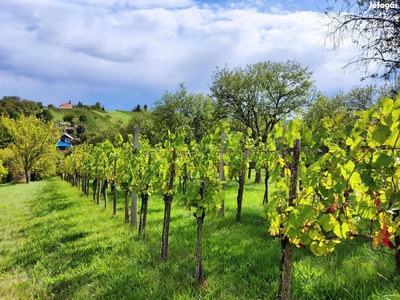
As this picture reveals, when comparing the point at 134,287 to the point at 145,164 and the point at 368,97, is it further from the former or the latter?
the point at 368,97

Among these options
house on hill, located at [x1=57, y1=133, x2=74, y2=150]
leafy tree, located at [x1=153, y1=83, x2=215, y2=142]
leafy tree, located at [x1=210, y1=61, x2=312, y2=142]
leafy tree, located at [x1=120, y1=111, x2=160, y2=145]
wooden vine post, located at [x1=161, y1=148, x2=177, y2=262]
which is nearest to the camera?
wooden vine post, located at [x1=161, y1=148, x2=177, y2=262]

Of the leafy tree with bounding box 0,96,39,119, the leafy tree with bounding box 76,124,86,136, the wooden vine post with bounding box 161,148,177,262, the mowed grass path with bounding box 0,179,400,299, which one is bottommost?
the mowed grass path with bounding box 0,179,400,299

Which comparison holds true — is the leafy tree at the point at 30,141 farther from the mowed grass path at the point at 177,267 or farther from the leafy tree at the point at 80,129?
the leafy tree at the point at 80,129

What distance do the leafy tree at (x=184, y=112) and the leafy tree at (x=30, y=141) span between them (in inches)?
601

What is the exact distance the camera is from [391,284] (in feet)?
9.98

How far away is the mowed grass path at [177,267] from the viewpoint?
3.37m

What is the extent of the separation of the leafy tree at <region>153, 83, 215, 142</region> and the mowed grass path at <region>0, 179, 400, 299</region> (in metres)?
22.4

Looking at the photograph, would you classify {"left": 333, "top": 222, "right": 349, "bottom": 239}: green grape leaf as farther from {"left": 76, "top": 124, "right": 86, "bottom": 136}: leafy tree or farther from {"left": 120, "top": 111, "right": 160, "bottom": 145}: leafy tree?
{"left": 76, "top": 124, "right": 86, "bottom": 136}: leafy tree

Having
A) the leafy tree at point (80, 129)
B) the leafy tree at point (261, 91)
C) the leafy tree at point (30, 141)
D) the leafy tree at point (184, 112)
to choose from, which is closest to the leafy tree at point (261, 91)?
the leafy tree at point (261, 91)

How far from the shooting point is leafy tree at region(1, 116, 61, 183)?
32.6 meters

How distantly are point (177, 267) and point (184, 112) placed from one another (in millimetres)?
25835

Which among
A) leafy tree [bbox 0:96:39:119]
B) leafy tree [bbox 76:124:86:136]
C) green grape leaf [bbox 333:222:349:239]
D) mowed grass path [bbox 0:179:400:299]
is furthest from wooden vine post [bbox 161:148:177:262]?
leafy tree [bbox 76:124:86:136]

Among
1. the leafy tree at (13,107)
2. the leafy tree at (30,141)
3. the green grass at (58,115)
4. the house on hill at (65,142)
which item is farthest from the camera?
the green grass at (58,115)

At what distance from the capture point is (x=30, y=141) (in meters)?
33.0
